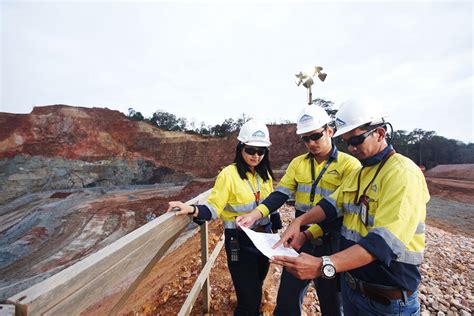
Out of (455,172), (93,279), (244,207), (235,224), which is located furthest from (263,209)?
(455,172)

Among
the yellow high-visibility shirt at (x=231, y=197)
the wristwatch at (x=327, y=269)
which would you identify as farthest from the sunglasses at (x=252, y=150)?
the wristwatch at (x=327, y=269)

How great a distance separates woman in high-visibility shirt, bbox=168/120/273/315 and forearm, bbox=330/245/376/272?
1.06 m

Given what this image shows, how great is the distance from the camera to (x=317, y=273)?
131cm

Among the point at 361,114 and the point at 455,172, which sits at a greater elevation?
the point at 361,114

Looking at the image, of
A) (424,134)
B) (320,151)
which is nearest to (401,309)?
(320,151)

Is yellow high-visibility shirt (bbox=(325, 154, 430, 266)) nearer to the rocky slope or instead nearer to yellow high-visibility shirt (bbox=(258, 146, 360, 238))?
yellow high-visibility shirt (bbox=(258, 146, 360, 238))

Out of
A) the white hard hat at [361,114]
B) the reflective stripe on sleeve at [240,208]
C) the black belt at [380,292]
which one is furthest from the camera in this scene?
the reflective stripe on sleeve at [240,208]

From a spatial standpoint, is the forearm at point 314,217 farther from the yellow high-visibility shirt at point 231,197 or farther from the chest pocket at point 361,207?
the yellow high-visibility shirt at point 231,197

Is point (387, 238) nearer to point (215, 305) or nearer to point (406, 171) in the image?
point (406, 171)

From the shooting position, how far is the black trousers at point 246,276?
7.43 feet

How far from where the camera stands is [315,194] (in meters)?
2.36

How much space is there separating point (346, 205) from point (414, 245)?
468mm

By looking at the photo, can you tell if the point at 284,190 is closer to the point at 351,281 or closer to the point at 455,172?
the point at 351,281

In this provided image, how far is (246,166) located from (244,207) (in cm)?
40
